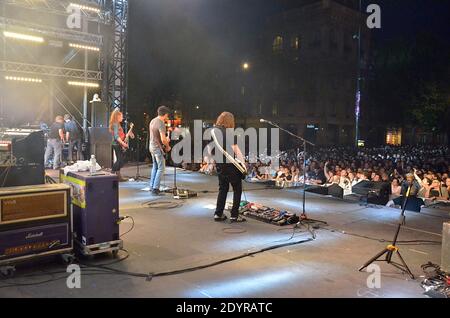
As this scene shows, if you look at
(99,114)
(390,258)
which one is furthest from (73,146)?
(390,258)

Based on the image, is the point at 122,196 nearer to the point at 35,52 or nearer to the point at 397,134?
the point at 35,52

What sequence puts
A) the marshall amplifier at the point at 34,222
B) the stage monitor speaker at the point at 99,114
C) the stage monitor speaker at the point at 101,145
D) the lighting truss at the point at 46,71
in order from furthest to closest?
1. the lighting truss at the point at 46,71
2. the stage monitor speaker at the point at 99,114
3. the stage monitor speaker at the point at 101,145
4. the marshall amplifier at the point at 34,222

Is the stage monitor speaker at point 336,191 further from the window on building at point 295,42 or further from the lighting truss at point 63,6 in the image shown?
the window on building at point 295,42

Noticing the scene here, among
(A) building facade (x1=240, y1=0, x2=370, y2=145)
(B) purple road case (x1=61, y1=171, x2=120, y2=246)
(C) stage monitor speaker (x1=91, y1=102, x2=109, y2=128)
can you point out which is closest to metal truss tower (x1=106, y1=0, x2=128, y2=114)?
(C) stage monitor speaker (x1=91, y1=102, x2=109, y2=128)

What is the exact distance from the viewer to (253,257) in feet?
14.8

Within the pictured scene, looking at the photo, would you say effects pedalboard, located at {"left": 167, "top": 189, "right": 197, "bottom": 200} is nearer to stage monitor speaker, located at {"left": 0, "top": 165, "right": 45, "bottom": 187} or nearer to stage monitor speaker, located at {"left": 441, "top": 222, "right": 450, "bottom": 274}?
stage monitor speaker, located at {"left": 0, "top": 165, "right": 45, "bottom": 187}

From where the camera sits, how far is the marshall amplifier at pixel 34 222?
380 centimetres

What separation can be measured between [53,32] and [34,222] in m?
11.0

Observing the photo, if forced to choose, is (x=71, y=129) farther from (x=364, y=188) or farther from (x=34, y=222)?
(x=34, y=222)

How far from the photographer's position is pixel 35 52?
16656mm

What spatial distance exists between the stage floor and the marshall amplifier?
0.72 feet

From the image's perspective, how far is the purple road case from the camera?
423cm

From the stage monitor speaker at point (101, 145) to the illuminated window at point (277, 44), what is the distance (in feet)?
101

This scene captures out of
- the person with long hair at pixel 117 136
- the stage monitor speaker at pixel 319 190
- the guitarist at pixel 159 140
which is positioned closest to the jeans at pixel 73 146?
the person with long hair at pixel 117 136
